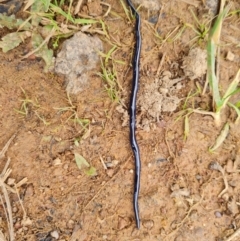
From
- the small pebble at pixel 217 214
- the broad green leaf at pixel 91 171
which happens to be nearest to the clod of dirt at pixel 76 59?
the broad green leaf at pixel 91 171

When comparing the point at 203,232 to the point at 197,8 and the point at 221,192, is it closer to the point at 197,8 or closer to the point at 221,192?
the point at 221,192

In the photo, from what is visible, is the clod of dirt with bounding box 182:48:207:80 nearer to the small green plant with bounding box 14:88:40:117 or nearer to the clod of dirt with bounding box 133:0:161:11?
the clod of dirt with bounding box 133:0:161:11

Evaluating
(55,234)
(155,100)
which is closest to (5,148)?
(55,234)

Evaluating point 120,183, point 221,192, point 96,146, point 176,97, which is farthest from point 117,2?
point 221,192

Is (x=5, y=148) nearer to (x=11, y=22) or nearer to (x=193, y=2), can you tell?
(x=11, y=22)

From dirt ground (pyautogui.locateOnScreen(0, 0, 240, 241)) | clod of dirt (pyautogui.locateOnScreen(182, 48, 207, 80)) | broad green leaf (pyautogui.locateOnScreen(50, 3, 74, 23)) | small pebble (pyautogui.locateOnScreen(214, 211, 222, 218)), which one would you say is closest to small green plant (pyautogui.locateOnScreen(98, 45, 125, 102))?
dirt ground (pyautogui.locateOnScreen(0, 0, 240, 241))

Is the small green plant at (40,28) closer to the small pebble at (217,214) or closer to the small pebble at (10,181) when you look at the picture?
the small pebble at (10,181)
